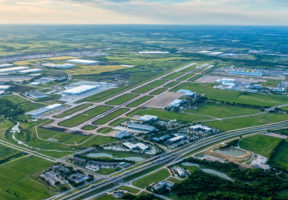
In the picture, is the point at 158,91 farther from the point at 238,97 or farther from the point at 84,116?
the point at 84,116

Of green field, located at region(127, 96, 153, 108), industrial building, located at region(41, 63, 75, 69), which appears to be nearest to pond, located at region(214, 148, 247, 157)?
green field, located at region(127, 96, 153, 108)

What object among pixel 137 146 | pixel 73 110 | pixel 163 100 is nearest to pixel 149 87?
pixel 163 100

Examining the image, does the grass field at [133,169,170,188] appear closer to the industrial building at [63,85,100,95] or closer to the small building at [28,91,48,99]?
the industrial building at [63,85,100,95]

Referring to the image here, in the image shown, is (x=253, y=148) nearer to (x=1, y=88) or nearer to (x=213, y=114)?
(x=213, y=114)

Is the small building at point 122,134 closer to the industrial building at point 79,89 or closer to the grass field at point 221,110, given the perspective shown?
the grass field at point 221,110

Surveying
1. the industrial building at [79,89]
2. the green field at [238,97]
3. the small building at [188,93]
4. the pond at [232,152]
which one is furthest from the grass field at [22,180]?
the green field at [238,97]

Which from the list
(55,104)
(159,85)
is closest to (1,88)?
(55,104)
